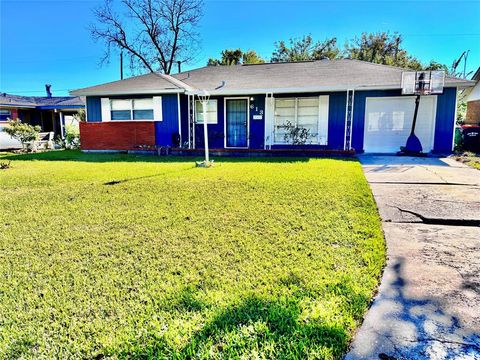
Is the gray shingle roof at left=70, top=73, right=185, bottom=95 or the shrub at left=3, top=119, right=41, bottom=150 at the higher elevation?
the gray shingle roof at left=70, top=73, right=185, bottom=95

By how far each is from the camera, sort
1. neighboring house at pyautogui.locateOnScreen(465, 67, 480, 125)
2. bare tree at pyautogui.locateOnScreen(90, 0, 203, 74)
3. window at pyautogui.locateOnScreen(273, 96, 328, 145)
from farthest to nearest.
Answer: bare tree at pyautogui.locateOnScreen(90, 0, 203, 74)
neighboring house at pyautogui.locateOnScreen(465, 67, 480, 125)
window at pyautogui.locateOnScreen(273, 96, 328, 145)

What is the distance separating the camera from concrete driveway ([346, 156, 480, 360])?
2123 mm

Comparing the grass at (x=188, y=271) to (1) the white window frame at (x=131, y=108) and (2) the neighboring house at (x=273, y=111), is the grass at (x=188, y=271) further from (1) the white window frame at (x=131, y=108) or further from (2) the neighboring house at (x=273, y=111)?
(1) the white window frame at (x=131, y=108)

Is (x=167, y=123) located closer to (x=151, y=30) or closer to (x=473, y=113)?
(x=473, y=113)

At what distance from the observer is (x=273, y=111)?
13547 mm

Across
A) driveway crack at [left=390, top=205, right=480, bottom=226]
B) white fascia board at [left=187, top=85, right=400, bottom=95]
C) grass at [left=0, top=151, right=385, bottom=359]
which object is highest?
white fascia board at [left=187, top=85, right=400, bottom=95]

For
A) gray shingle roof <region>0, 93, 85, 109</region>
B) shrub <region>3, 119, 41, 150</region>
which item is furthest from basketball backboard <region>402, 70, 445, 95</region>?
gray shingle roof <region>0, 93, 85, 109</region>

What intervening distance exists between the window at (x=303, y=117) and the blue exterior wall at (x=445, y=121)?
155 inches

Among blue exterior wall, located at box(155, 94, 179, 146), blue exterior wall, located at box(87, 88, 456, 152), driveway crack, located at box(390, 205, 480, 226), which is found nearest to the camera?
driveway crack, located at box(390, 205, 480, 226)

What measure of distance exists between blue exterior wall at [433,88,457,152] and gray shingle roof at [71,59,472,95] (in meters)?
0.60

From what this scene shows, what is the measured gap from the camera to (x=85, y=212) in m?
5.17

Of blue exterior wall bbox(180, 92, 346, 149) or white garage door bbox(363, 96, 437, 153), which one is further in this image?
blue exterior wall bbox(180, 92, 346, 149)

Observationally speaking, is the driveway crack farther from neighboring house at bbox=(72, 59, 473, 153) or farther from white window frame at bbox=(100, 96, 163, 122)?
white window frame at bbox=(100, 96, 163, 122)

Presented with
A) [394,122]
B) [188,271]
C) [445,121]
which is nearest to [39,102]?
[394,122]
